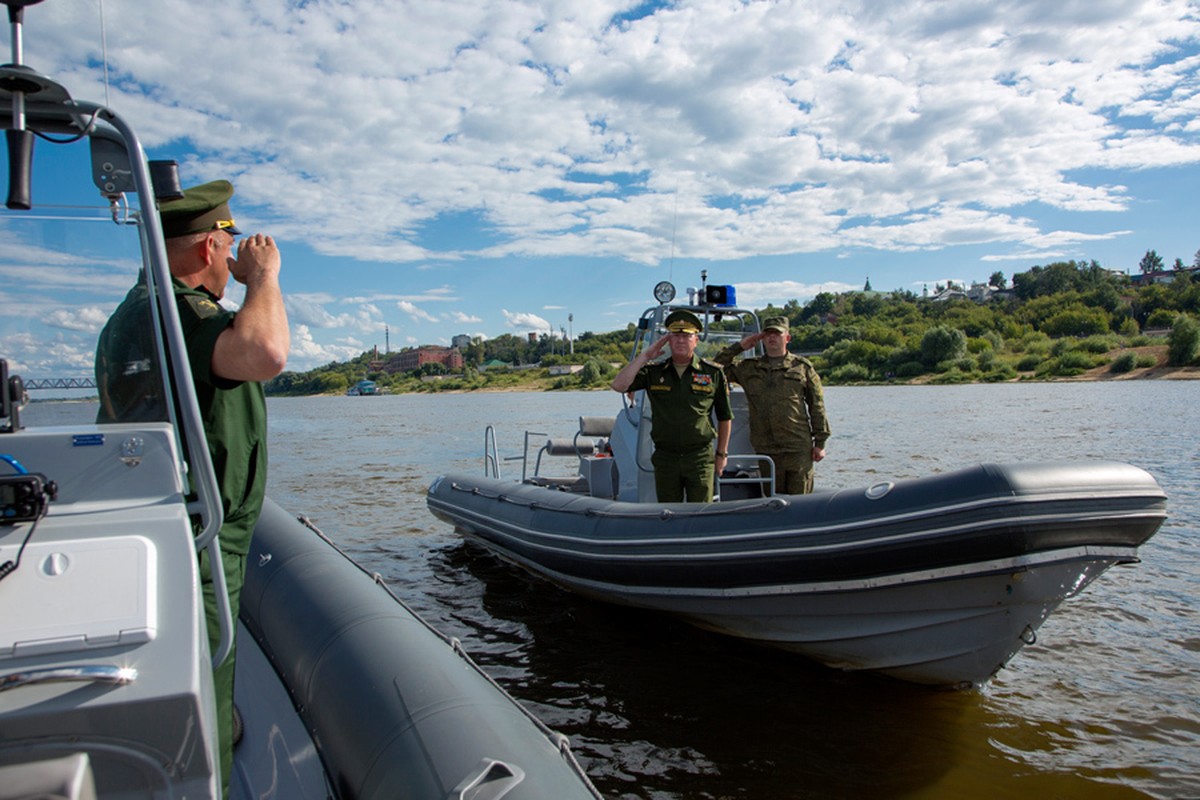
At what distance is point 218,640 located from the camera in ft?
5.63

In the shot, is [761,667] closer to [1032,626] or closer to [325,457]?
[1032,626]

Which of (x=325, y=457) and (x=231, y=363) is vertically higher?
(x=231, y=363)

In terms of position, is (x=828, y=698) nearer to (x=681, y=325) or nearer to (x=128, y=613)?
(x=681, y=325)

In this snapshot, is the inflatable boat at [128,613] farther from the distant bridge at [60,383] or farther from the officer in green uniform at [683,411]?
the officer in green uniform at [683,411]

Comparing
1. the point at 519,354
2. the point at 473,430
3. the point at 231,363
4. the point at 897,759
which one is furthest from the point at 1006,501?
the point at 519,354

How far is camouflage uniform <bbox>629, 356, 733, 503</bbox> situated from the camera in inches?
217

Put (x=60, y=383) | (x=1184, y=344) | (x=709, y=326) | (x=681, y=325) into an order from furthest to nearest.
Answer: (x=1184, y=344)
(x=709, y=326)
(x=681, y=325)
(x=60, y=383)

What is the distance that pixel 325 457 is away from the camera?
801 inches

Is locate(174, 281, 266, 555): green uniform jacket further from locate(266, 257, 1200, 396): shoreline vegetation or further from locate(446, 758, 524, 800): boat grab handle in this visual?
locate(266, 257, 1200, 396): shoreline vegetation

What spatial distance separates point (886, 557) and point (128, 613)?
11.6 ft

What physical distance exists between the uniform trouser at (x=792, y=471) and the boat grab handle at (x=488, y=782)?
13.4 feet

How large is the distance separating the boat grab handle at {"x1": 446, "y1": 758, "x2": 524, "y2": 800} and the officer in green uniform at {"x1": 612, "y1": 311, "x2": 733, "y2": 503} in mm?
3645

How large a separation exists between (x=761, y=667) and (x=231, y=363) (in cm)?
426

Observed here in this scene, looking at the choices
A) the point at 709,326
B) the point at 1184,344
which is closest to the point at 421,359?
the point at 1184,344
